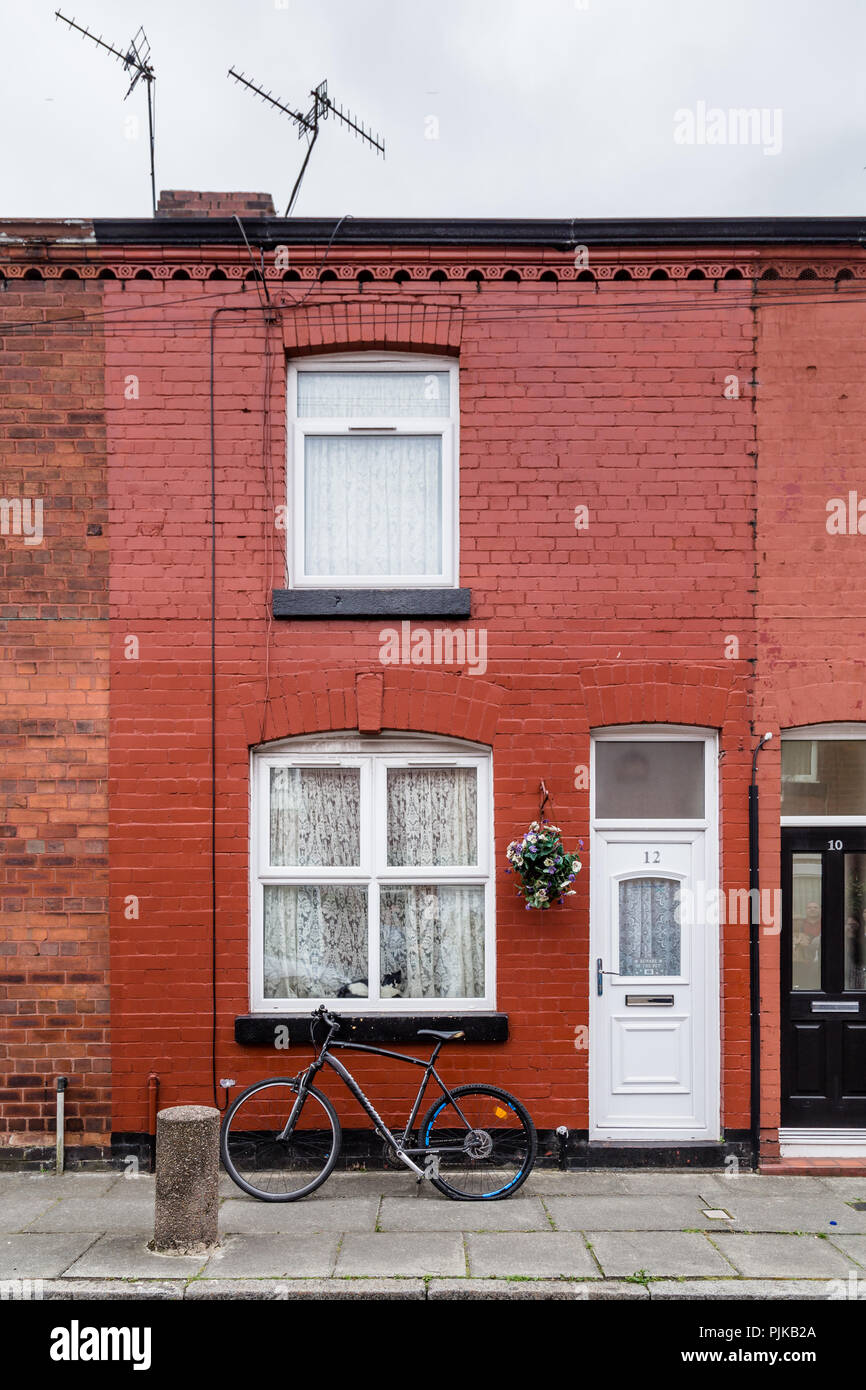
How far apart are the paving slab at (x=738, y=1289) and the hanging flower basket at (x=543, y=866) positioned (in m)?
2.43

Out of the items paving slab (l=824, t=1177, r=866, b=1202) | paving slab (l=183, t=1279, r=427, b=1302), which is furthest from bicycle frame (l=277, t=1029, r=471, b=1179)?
paving slab (l=824, t=1177, r=866, b=1202)

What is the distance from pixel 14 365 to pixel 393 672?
3.53 meters

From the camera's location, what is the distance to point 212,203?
820cm

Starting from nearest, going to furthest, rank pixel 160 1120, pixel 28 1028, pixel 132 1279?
pixel 132 1279 → pixel 160 1120 → pixel 28 1028

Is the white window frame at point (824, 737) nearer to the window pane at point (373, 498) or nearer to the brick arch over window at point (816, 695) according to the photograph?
the brick arch over window at point (816, 695)

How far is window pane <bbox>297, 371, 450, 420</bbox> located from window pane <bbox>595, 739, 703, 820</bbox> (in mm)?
2812

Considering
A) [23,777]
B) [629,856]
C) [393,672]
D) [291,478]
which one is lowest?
[629,856]

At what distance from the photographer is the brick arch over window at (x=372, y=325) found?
7.91 metres

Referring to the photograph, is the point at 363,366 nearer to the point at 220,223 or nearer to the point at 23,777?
the point at 220,223

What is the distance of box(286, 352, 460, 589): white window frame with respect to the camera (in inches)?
316

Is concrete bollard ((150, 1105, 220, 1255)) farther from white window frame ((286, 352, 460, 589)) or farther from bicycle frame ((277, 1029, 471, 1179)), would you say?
white window frame ((286, 352, 460, 589))

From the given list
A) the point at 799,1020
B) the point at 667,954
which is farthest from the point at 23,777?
the point at 799,1020

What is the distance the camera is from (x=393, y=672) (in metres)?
7.79

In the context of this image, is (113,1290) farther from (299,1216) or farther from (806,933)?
(806,933)
